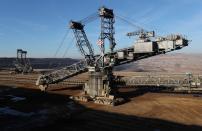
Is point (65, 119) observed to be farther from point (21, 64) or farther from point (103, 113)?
point (21, 64)

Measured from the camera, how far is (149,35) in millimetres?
34906

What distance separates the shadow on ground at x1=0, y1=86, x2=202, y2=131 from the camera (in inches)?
955

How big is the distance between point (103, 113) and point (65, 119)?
174 inches

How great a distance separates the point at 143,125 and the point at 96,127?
173 inches

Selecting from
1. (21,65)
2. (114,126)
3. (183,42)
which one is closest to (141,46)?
(183,42)

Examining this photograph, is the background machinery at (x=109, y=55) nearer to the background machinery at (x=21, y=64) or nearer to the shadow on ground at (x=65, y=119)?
the shadow on ground at (x=65, y=119)

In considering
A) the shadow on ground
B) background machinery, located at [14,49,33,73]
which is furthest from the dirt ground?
background machinery, located at [14,49,33,73]

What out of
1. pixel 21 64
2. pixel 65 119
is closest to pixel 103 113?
pixel 65 119

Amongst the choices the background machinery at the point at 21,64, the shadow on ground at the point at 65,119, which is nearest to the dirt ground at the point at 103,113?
the shadow on ground at the point at 65,119

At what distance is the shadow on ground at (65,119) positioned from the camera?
24266mm

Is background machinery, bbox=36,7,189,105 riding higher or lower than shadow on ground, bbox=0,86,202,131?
higher

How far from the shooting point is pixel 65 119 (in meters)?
27.3

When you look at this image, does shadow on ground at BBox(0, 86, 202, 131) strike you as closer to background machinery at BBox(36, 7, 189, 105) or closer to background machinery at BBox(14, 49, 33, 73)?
background machinery at BBox(36, 7, 189, 105)

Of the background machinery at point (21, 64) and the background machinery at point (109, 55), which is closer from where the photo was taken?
the background machinery at point (109, 55)
